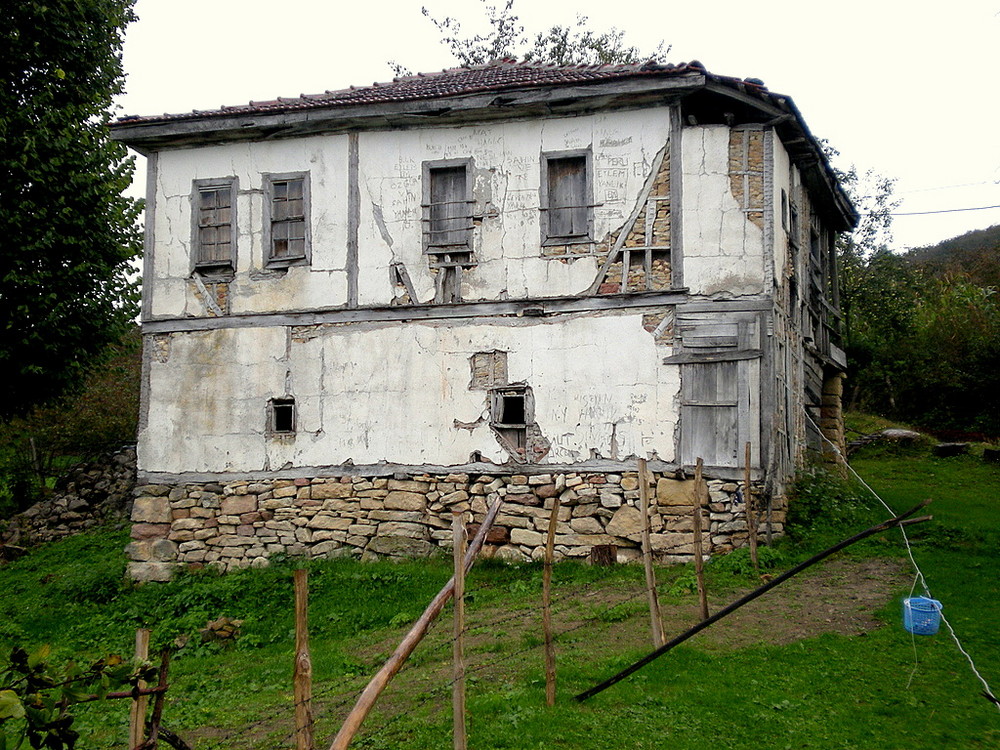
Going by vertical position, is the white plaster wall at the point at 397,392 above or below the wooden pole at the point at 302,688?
above

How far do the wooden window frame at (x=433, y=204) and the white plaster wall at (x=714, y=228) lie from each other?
307cm

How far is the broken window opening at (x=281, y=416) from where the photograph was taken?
41.9 ft

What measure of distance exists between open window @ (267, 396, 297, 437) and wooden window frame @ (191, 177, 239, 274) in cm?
223

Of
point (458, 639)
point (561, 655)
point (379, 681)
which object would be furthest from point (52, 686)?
point (561, 655)

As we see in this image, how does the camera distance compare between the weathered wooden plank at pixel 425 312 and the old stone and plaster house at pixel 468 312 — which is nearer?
the old stone and plaster house at pixel 468 312

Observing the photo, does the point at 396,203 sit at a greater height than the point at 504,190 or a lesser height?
lesser

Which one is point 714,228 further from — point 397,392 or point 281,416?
point 281,416

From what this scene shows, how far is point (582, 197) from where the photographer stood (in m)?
12.0

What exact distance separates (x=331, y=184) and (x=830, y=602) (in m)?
9.04

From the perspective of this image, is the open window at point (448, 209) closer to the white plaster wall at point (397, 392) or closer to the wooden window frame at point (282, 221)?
the white plaster wall at point (397, 392)

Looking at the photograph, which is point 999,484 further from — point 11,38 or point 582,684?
point 11,38

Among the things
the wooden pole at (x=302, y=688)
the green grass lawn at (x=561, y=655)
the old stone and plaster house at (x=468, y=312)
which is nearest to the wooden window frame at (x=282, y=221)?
the old stone and plaster house at (x=468, y=312)

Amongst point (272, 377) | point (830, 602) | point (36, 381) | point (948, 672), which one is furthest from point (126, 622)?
point (948, 672)

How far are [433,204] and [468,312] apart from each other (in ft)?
5.72
